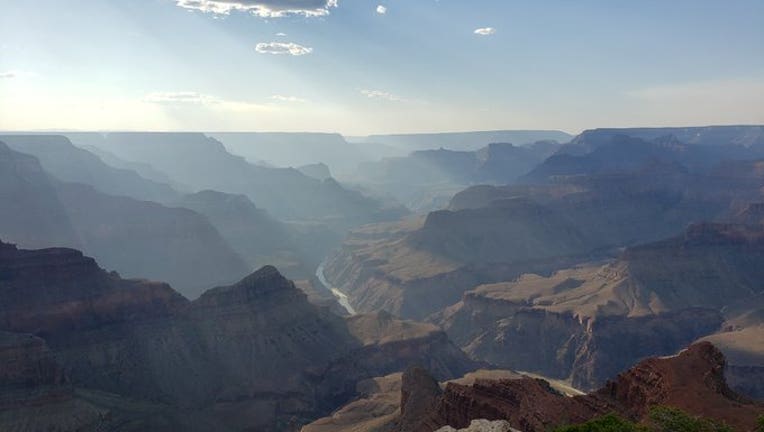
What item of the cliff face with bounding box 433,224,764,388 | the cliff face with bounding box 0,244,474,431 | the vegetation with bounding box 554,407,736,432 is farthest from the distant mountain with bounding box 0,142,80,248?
the vegetation with bounding box 554,407,736,432

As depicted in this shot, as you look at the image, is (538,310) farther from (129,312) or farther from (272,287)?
(129,312)

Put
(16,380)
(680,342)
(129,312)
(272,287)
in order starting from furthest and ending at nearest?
(680,342) → (272,287) → (129,312) → (16,380)

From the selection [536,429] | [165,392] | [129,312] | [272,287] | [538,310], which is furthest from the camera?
[538,310]

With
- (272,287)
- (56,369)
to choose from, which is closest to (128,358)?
(56,369)

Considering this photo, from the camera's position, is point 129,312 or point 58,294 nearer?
point 58,294

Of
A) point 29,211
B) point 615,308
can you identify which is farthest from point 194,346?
point 29,211

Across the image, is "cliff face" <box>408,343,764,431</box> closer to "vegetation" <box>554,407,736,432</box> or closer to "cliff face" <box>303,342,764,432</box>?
"cliff face" <box>303,342,764,432</box>

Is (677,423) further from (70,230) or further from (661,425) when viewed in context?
(70,230)
